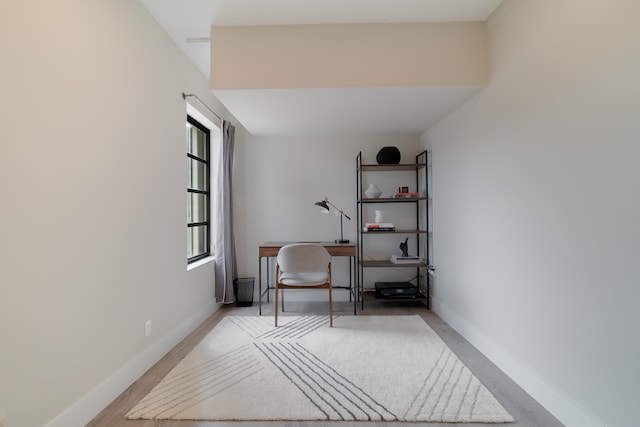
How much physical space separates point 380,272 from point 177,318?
2316 mm

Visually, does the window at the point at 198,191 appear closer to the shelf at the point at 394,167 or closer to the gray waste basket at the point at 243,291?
the gray waste basket at the point at 243,291

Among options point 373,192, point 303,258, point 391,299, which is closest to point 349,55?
point 373,192

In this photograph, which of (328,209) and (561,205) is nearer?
(561,205)

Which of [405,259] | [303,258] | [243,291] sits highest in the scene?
[303,258]

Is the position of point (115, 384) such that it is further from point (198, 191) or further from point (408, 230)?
point (408, 230)

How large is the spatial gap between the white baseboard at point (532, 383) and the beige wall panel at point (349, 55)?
1904 mm

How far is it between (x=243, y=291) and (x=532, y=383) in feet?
9.12

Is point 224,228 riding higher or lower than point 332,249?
higher

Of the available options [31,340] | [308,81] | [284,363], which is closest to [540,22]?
[308,81]

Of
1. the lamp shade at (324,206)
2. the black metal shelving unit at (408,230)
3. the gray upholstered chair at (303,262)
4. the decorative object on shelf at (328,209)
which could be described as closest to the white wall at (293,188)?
the decorative object on shelf at (328,209)

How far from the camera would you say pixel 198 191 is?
10.7ft

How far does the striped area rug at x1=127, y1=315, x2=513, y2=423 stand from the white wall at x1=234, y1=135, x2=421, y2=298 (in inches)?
51.4

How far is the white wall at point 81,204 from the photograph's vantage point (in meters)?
1.20

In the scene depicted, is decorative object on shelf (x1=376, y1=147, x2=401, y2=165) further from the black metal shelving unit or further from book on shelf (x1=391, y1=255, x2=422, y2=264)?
book on shelf (x1=391, y1=255, x2=422, y2=264)
